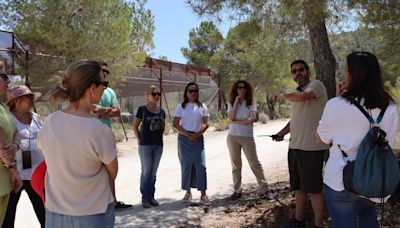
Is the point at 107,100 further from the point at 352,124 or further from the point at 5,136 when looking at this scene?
the point at 352,124

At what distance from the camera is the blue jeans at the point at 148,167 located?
21.7ft

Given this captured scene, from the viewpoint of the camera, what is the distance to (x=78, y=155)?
8.80 feet

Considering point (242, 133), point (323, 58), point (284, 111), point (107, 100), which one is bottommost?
point (284, 111)

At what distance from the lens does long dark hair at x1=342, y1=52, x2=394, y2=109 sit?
2.97 metres

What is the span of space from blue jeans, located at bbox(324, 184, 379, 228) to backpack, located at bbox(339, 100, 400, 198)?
0.38 ft

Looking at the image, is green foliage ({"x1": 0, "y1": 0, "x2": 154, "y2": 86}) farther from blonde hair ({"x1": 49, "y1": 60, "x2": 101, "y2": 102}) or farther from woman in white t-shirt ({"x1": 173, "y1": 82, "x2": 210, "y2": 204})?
blonde hair ({"x1": 49, "y1": 60, "x2": 101, "y2": 102})

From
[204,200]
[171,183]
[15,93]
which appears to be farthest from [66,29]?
[15,93]

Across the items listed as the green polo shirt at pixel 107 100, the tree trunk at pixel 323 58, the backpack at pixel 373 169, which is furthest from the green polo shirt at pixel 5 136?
the tree trunk at pixel 323 58

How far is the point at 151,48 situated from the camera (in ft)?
64.3

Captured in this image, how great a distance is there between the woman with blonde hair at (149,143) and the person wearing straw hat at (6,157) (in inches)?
109

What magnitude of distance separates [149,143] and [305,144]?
259 centimetres

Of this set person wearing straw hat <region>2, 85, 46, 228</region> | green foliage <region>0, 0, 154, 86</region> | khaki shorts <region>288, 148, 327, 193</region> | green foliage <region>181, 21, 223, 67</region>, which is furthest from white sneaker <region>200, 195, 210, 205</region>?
green foliage <region>181, 21, 223, 67</region>

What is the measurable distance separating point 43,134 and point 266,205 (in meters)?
4.08

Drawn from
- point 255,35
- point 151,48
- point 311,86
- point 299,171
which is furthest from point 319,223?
point 151,48
